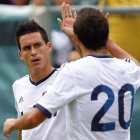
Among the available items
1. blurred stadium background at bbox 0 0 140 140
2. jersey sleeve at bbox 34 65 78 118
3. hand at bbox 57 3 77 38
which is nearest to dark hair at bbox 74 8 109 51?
jersey sleeve at bbox 34 65 78 118

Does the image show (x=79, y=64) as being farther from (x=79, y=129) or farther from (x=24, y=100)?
(x=24, y=100)

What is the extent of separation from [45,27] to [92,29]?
252cm

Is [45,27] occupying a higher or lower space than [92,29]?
lower

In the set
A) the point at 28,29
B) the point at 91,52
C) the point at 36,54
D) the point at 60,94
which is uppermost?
the point at 28,29

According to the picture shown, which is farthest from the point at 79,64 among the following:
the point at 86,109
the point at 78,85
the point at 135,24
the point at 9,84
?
the point at 9,84

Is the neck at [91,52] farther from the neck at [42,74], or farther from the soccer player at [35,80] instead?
the neck at [42,74]

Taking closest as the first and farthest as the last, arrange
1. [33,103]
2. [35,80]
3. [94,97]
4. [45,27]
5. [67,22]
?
1. [94,97]
2. [67,22]
3. [33,103]
4. [35,80]
5. [45,27]

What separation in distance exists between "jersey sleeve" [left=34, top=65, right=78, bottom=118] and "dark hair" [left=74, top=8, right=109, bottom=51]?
26cm

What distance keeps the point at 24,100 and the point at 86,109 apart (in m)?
1.06

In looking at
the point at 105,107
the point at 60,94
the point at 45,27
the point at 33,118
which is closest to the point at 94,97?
the point at 105,107

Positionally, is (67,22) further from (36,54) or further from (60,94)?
(60,94)

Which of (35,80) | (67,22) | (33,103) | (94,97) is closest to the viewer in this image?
(94,97)

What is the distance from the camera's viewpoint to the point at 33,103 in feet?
11.1

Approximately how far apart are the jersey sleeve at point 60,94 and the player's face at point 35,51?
0.97m
